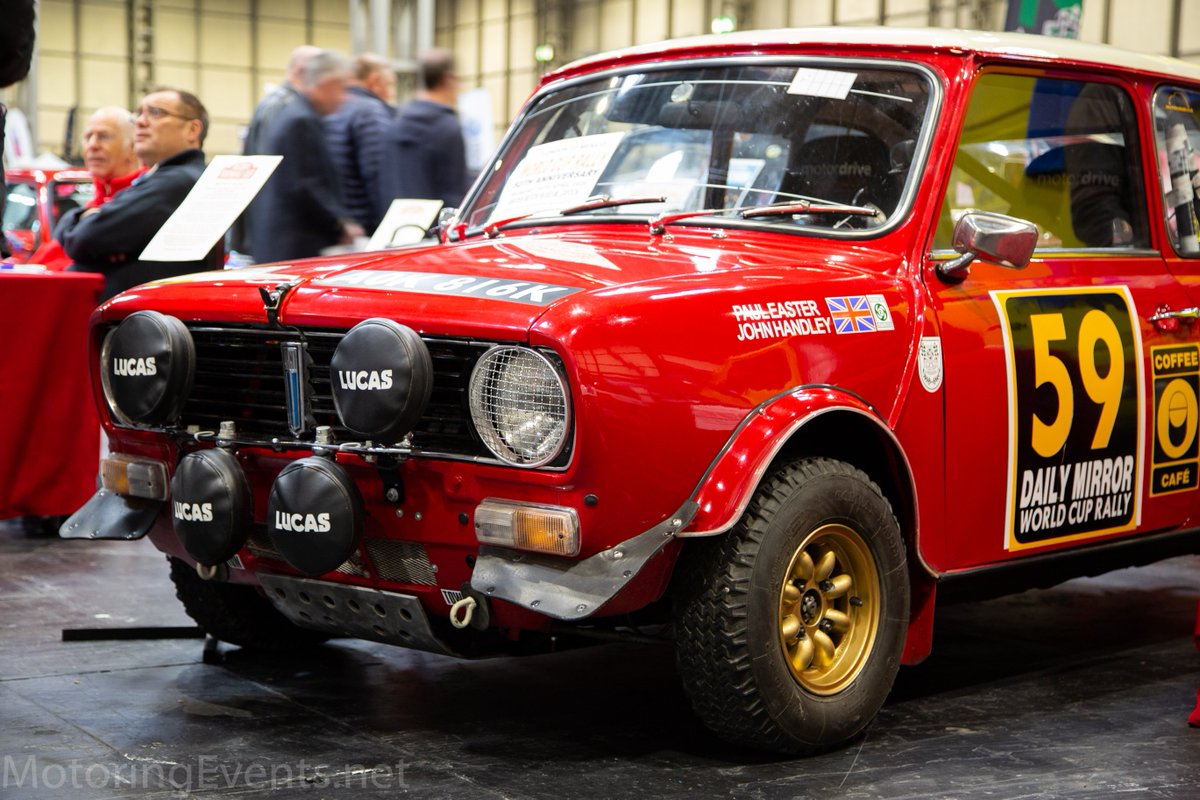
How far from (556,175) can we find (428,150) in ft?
8.09

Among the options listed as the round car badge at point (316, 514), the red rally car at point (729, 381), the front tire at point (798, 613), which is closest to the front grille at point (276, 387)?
the red rally car at point (729, 381)

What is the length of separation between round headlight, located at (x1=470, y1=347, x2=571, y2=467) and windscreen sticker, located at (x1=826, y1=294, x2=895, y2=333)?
777 millimetres

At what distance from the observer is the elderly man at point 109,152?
23.9 feet

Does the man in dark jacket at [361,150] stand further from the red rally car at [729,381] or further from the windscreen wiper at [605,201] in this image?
the windscreen wiper at [605,201]

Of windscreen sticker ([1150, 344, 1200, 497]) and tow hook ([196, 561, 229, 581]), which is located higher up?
windscreen sticker ([1150, 344, 1200, 497])

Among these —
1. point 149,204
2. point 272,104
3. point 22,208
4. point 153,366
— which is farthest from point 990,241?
point 22,208

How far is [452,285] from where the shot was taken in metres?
3.66

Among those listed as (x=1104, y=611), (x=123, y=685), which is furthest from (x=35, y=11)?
(x=1104, y=611)

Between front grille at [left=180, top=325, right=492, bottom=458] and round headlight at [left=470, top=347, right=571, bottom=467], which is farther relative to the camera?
front grille at [left=180, top=325, right=492, bottom=458]

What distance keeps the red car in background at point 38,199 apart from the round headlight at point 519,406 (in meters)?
11.5

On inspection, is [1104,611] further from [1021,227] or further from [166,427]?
[166,427]

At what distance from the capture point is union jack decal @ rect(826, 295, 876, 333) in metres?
3.80

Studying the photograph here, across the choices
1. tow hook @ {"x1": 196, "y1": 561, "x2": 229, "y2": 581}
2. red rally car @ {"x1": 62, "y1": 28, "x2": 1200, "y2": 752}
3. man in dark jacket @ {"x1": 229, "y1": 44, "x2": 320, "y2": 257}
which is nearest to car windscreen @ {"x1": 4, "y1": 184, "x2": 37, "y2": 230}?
man in dark jacket @ {"x1": 229, "y1": 44, "x2": 320, "y2": 257}

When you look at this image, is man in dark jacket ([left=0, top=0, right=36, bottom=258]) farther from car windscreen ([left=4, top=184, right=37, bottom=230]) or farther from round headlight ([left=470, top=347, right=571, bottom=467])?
car windscreen ([left=4, top=184, right=37, bottom=230])
